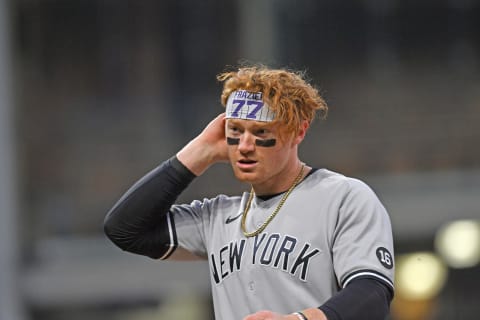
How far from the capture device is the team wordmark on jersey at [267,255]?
11.4ft

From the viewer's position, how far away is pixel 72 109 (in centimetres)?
1233

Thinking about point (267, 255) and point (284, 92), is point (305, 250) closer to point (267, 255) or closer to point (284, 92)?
point (267, 255)

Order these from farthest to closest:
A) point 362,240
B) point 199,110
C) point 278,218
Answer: point 199,110 → point 278,218 → point 362,240

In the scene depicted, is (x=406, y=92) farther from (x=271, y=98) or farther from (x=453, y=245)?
(x=271, y=98)

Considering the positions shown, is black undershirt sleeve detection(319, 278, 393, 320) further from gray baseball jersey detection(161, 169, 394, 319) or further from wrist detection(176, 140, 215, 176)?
wrist detection(176, 140, 215, 176)

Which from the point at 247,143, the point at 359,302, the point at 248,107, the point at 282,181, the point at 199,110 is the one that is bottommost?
the point at 199,110

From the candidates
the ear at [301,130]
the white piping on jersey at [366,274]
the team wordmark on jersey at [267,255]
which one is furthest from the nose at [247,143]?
the white piping on jersey at [366,274]

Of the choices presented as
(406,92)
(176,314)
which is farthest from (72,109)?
(406,92)

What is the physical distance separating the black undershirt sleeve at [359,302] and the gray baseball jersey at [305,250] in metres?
0.03

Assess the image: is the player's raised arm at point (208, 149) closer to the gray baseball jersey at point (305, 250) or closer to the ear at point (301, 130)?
the gray baseball jersey at point (305, 250)

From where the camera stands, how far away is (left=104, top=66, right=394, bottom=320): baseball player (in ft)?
11.0

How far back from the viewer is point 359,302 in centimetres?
326

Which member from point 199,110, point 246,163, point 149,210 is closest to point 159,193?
point 149,210

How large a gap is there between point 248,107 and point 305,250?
0.45 meters
